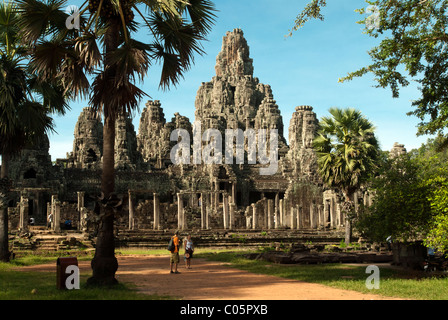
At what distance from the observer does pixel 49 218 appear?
35031 millimetres

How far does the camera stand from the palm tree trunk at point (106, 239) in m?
11.9

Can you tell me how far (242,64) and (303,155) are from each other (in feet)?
112

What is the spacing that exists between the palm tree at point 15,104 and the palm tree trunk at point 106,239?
18.1ft

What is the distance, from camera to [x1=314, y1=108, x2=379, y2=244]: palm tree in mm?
25250

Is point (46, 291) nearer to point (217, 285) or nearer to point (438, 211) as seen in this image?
point (217, 285)

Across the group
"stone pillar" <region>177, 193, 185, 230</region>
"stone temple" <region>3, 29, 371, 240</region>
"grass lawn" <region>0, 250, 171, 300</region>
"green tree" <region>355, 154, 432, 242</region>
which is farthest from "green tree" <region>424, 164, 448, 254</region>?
"stone pillar" <region>177, 193, 185, 230</region>

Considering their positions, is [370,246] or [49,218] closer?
[370,246]

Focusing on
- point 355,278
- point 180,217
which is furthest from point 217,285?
point 180,217

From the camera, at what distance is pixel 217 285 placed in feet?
42.6

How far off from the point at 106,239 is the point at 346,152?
631 inches

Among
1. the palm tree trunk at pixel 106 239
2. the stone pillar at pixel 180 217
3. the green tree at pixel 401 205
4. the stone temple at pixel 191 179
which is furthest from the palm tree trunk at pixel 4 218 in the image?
the stone pillar at pixel 180 217

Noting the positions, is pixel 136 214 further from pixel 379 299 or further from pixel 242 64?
pixel 242 64

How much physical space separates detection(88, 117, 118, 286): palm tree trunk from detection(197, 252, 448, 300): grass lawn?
531 cm
